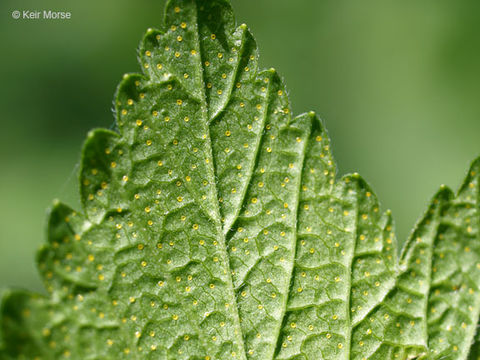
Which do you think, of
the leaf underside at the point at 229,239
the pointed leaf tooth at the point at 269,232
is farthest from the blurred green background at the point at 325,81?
the pointed leaf tooth at the point at 269,232

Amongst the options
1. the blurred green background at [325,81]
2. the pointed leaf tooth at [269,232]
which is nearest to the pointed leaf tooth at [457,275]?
the pointed leaf tooth at [269,232]

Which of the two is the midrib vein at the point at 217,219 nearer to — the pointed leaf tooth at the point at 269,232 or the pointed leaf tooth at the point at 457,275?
the pointed leaf tooth at the point at 269,232

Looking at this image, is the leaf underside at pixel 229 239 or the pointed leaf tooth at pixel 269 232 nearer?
the leaf underside at pixel 229 239

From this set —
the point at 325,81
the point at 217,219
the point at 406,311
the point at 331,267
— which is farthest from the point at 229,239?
the point at 325,81

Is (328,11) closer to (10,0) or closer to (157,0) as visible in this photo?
(157,0)

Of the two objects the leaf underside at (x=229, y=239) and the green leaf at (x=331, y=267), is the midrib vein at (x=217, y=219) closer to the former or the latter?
the leaf underside at (x=229, y=239)

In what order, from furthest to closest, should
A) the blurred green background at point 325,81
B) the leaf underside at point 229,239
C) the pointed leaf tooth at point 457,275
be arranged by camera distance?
the blurred green background at point 325,81, the pointed leaf tooth at point 457,275, the leaf underside at point 229,239

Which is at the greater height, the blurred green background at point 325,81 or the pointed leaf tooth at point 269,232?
the blurred green background at point 325,81

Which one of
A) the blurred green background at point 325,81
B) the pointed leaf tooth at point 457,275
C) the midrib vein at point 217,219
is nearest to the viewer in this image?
the midrib vein at point 217,219
